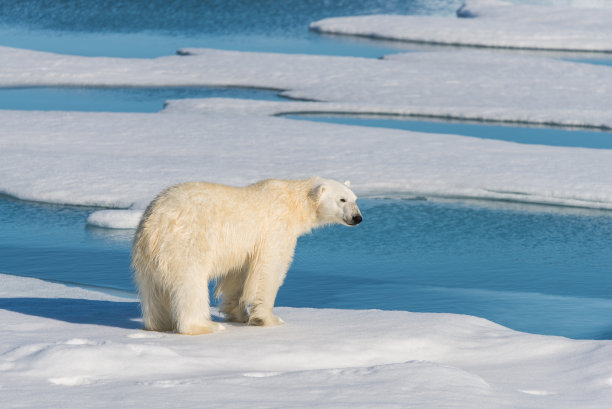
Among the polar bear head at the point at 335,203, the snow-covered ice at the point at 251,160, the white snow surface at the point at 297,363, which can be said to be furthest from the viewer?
the snow-covered ice at the point at 251,160

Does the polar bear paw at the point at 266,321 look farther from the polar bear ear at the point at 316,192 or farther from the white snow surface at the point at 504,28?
the white snow surface at the point at 504,28

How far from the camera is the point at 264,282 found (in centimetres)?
435

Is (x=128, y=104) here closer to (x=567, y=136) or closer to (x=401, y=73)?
(x=401, y=73)

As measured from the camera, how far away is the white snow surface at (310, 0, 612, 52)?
19.7 m

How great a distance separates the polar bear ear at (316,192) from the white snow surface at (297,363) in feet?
1.98

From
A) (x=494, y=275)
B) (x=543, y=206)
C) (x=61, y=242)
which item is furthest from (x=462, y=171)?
(x=61, y=242)

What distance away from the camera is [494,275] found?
6.37 m

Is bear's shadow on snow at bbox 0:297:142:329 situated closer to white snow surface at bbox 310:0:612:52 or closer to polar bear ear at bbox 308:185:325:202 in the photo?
polar bear ear at bbox 308:185:325:202

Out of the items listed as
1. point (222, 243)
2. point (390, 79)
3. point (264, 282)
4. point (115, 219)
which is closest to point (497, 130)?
point (390, 79)

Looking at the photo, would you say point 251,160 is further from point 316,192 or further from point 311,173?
point 316,192

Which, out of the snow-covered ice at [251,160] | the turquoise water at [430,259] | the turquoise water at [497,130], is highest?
the snow-covered ice at [251,160]

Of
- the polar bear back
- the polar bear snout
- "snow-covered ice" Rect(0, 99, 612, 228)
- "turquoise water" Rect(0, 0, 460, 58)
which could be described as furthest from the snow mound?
"turquoise water" Rect(0, 0, 460, 58)

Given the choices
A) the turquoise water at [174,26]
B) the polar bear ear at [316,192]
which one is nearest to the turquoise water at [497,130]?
the turquoise water at [174,26]

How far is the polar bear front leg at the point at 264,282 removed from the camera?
4.34 meters
